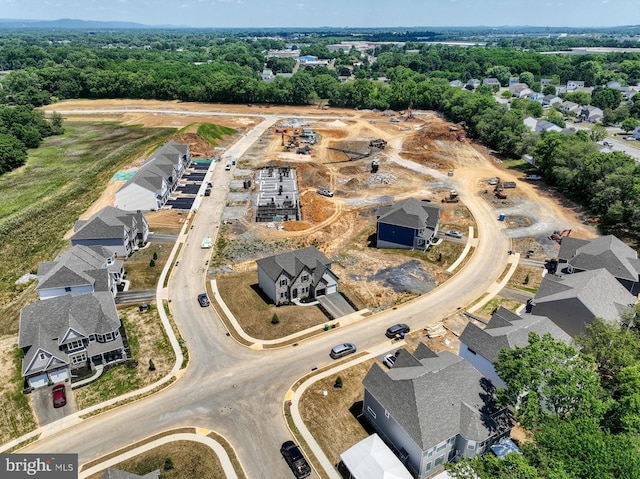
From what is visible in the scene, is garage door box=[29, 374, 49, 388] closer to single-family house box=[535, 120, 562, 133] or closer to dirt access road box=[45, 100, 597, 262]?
dirt access road box=[45, 100, 597, 262]

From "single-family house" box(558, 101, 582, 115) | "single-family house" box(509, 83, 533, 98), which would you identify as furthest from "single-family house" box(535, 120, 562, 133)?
"single-family house" box(509, 83, 533, 98)

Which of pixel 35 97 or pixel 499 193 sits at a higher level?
pixel 35 97

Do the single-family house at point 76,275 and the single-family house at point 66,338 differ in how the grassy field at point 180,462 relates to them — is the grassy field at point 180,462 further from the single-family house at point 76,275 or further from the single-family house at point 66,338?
the single-family house at point 76,275

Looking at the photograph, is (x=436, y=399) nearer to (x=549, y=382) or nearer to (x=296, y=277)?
(x=549, y=382)

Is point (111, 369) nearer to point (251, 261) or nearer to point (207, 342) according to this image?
point (207, 342)

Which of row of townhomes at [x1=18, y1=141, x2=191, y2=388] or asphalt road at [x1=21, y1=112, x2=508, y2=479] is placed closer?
asphalt road at [x1=21, y1=112, x2=508, y2=479]

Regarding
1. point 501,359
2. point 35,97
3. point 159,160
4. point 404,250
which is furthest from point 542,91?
point 35,97
